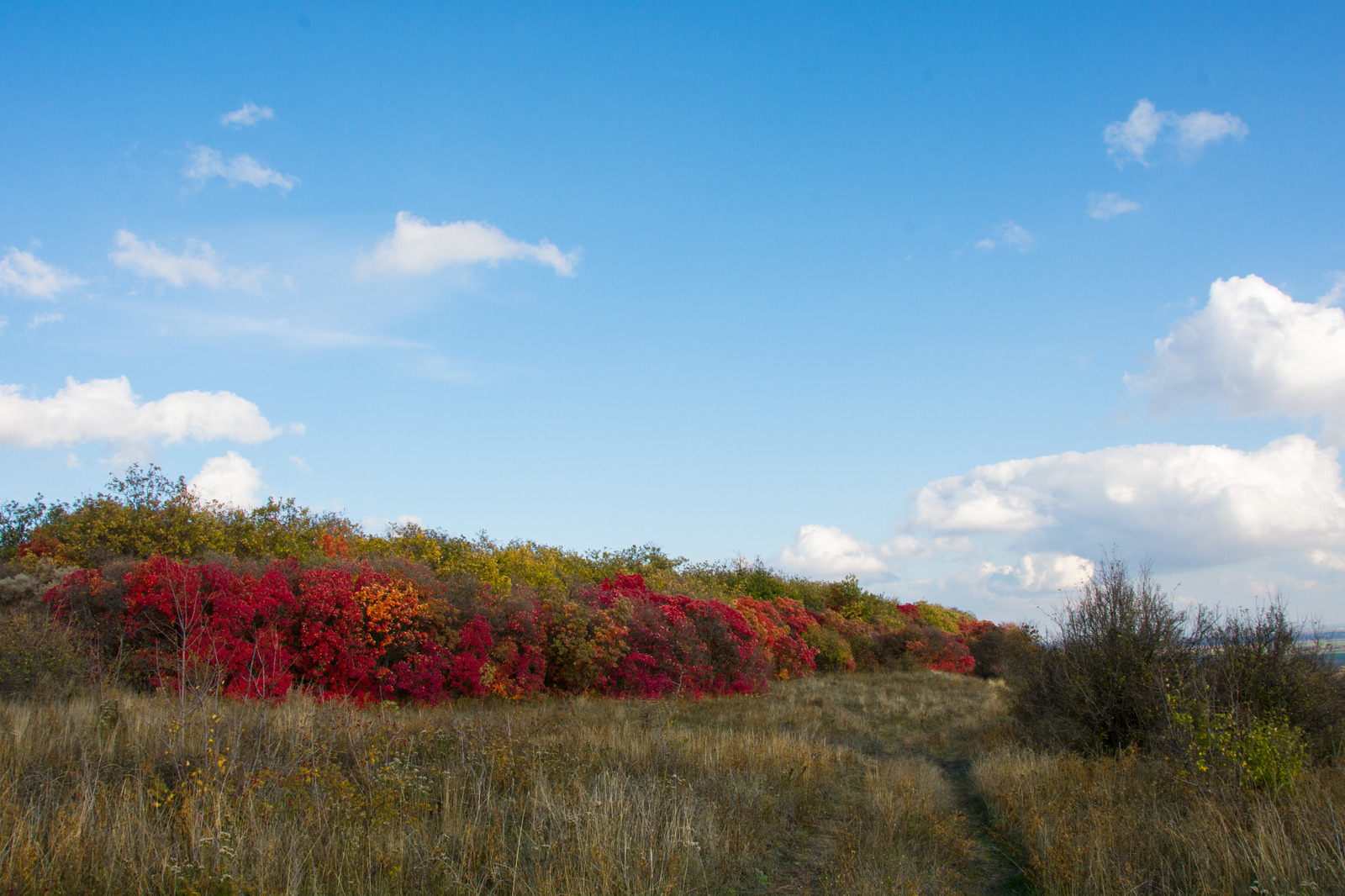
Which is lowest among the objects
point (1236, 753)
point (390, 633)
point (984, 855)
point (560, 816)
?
point (984, 855)

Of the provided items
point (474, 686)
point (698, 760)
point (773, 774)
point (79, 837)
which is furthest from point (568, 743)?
point (474, 686)

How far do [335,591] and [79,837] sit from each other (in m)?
9.48

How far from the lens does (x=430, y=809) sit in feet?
21.6

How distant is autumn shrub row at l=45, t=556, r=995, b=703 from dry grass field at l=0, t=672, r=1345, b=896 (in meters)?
2.34

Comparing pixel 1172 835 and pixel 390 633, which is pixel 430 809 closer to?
pixel 1172 835

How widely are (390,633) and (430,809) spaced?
29.2 ft

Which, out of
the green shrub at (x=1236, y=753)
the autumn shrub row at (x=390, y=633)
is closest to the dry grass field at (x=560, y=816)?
the green shrub at (x=1236, y=753)

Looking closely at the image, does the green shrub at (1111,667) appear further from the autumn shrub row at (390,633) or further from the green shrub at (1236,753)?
the autumn shrub row at (390,633)

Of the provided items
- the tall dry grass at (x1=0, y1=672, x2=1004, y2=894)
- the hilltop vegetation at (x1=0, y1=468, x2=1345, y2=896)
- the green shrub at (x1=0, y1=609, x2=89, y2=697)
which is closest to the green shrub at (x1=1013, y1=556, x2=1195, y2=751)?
the hilltop vegetation at (x1=0, y1=468, x2=1345, y2=896)

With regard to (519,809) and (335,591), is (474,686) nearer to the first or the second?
(335,591)

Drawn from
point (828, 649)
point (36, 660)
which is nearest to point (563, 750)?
point (36, 660)

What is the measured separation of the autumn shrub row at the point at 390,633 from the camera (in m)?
12.9

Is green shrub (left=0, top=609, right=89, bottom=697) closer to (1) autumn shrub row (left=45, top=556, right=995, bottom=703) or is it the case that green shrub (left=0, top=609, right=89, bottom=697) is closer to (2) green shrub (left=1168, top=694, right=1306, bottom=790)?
(1) autumn shrub row (left=45, top=556, right=995, bottom=703)

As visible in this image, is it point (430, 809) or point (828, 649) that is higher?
point (430, 809)
